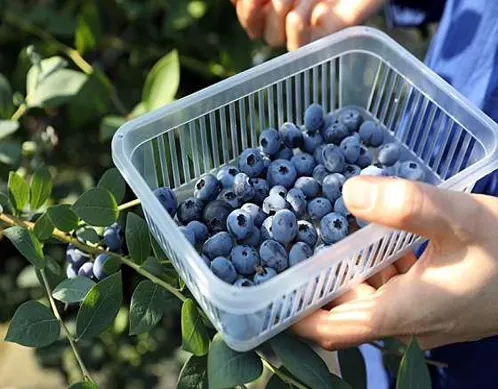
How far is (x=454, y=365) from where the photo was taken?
1.27 m

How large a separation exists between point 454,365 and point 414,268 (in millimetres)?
372

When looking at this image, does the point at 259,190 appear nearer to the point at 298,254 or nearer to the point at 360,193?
the point at 298,254

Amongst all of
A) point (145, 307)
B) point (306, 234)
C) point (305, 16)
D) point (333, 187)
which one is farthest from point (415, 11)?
point (145, 307)

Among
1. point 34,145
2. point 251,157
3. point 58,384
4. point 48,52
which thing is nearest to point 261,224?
point 251,157

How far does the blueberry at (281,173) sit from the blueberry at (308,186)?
0.04ft

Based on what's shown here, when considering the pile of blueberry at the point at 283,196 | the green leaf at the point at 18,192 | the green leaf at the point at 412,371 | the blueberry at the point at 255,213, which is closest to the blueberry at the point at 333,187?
the pile of blueberry at the point at 283,196

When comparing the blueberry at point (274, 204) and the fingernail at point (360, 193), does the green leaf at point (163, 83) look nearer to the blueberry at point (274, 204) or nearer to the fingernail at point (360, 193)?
the blueberry at point (274, 204)

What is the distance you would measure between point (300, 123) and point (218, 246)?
379 millimetres

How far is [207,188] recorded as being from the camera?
112cm

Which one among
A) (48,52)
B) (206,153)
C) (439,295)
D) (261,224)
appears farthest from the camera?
(48,52)

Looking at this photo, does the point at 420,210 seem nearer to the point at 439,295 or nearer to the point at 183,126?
the point at 439,295

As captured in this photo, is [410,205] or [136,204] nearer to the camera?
[410,205]

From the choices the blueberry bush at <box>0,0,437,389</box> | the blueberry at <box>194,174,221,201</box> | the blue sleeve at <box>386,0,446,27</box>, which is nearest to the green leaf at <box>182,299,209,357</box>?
the blueberry bush at <box>0,0,437,389</box>

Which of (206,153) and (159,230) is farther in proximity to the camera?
(206,153)
